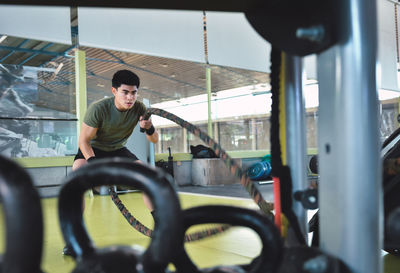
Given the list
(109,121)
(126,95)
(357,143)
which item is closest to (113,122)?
(109,121)

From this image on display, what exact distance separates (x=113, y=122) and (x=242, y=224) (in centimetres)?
217

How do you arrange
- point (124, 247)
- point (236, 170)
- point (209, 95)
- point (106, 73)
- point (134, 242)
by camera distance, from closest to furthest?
1. point (124, 247)
2. point (236, 170)
3. point (134, 242)
4. point (106, 73)
5. point (209, 95)

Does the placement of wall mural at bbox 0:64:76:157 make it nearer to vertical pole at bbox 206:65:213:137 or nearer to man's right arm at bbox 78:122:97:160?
man's right arm at bbox 78:122:97:160

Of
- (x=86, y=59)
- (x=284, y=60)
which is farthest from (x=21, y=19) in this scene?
(x=284, y=60)

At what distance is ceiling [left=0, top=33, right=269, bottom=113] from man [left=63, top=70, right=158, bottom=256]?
3.23 metres

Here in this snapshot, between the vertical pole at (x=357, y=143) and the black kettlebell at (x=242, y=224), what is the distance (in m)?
0.12

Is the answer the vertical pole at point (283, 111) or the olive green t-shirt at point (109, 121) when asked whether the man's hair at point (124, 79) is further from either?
the vertical pole at point (283, 111)

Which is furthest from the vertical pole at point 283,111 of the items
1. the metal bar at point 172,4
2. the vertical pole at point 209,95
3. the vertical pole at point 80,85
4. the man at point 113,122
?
the vertical pole at point 209,95

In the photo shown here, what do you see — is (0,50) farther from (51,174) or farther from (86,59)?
(51,174)

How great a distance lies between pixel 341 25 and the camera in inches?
23.8

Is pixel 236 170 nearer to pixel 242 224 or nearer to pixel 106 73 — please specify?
pixel 242 224

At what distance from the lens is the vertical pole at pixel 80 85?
5730 mm

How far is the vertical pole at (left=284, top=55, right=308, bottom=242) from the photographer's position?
772 millimetres

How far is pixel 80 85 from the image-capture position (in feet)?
18.9
